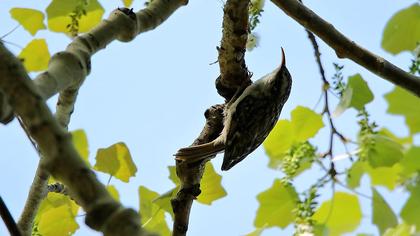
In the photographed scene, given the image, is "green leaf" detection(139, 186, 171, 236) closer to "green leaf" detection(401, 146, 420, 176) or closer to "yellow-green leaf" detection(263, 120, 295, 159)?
"yellow-green leaf" detection(263, 120, 295, 159)

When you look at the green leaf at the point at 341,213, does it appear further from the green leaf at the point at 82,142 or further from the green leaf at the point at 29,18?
the green leaf at the point at 29,18

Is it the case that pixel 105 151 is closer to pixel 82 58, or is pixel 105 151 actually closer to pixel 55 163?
pixel 82 58

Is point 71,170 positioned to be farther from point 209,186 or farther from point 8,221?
point 209,186

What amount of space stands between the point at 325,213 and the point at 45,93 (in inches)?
35.1

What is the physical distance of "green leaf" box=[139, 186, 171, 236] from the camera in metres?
1.61

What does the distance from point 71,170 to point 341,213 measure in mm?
1052

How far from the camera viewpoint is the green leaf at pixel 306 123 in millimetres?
1508

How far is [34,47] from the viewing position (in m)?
1.53

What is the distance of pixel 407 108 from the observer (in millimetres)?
1678

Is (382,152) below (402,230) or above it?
above

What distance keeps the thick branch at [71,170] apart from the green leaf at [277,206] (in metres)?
0.78

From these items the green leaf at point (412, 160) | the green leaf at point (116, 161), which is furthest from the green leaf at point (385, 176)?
the green leaf at point (116, 161)

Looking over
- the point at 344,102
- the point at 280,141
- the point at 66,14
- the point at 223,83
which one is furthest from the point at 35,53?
the point at 344,102

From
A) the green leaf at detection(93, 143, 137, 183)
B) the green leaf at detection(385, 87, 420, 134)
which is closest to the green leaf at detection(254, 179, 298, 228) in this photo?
the green leaf at detection(93, 143, 137, 183)
